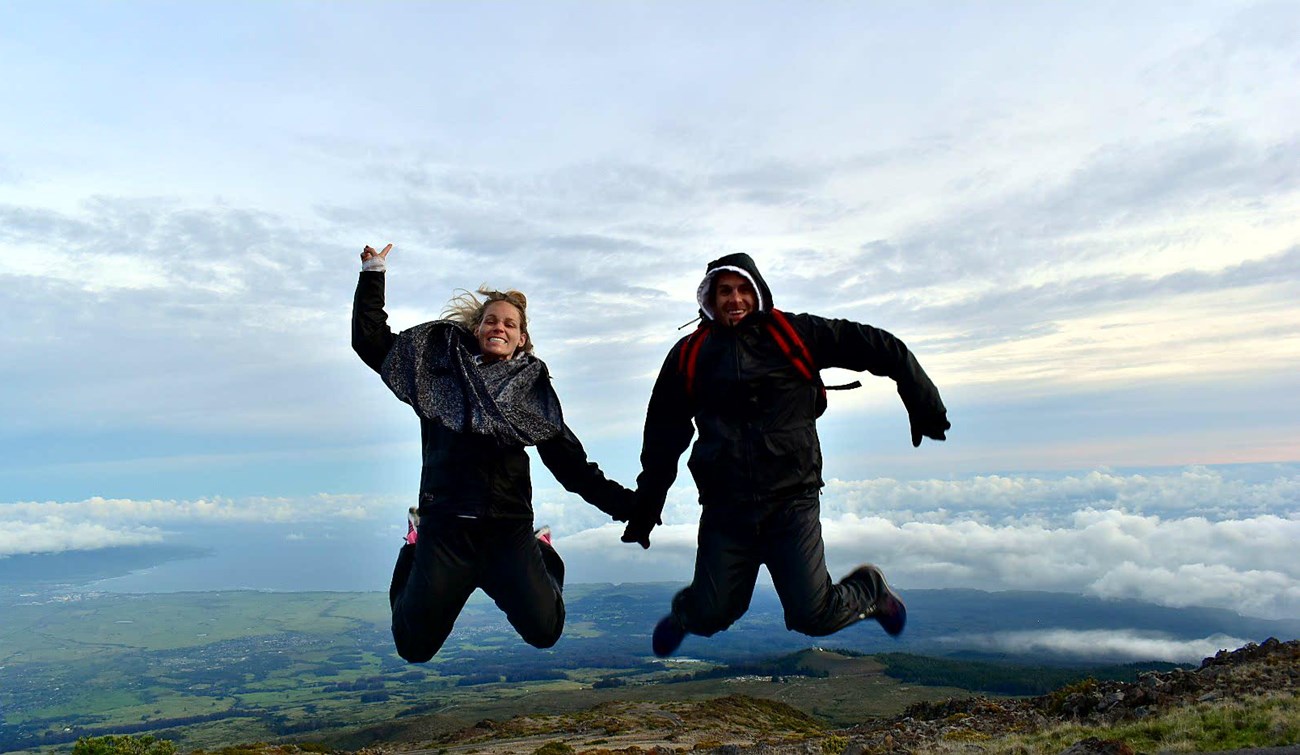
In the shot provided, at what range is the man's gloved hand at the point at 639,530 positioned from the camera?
→ 895cm

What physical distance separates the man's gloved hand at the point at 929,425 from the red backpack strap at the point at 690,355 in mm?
2265

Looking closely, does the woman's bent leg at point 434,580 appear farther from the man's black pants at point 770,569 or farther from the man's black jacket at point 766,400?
the man's black jacket at point 766,400

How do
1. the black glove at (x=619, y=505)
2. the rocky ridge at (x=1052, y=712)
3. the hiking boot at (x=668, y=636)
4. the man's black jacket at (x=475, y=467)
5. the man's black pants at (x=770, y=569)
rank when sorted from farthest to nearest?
1. the rocky ridge at (x=1052, y=712)
2. the black glove at (x=619, y=505)
3. the hiking boot at (x=668, y=636)
4. the man's black jacket at (x=475, y=467)
5. the man's black pants at (x=770, y=569)

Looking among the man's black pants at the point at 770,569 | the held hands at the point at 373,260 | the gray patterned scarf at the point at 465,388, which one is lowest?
the man's black pants at the point at 770,569

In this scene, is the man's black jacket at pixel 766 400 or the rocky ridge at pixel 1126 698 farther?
the rocky ridge at pixel 1126 698

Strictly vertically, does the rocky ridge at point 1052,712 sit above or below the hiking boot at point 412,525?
below

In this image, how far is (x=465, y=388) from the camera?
8.67 meters

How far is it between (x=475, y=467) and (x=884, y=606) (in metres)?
4.62

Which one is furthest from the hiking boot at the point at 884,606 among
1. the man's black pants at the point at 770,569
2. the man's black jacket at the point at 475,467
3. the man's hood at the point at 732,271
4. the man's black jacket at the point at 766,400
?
the man's hood at the point at 732,271

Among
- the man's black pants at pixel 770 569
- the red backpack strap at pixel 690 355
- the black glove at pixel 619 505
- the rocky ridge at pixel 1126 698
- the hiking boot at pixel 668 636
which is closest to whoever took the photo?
the man's black pants at pixel 770 569

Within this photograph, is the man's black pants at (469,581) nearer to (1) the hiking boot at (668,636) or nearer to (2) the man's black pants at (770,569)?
(1) the hiking boot at (668,636)

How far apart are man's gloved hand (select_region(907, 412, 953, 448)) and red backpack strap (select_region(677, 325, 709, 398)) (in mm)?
2265

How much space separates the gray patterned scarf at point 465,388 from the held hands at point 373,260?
0.72 m

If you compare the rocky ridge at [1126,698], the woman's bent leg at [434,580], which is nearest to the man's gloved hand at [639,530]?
the woman's bent leg at [434,580]
